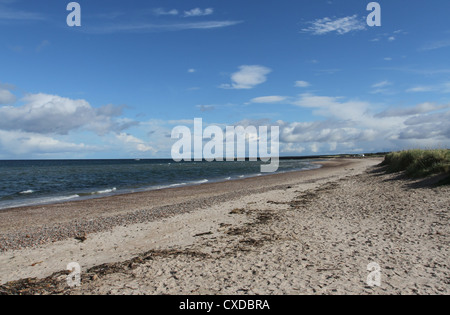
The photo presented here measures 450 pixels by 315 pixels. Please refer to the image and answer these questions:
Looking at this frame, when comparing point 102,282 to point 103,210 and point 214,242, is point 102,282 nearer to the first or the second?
point 214,242

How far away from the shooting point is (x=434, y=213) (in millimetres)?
10797

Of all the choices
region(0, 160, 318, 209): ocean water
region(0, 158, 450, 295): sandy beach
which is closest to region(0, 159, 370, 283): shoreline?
region(0, 158, 450, 295): sandy beach

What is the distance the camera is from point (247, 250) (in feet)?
27.0

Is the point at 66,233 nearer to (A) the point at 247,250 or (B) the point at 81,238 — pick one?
(B) the point at 81,238

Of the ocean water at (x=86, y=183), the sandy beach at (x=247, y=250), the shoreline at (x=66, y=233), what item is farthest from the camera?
the ocean water at (x=86, y=183)

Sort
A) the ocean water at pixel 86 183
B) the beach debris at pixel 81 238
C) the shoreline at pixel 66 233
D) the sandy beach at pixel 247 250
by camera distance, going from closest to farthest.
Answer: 1. the sandy beach at pixel 247 250
2. the shoreline at pixel 66 233
3. the beach debris at pixel 81 238
4. the ocean water at pixel 86 183

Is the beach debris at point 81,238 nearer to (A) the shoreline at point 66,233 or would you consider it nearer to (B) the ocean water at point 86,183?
(A) the shoreline at point 66,233

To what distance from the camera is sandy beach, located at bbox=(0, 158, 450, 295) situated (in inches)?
239

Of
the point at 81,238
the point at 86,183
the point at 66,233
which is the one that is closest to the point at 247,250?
the point at 81,238

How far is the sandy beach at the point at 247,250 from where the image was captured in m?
6.06

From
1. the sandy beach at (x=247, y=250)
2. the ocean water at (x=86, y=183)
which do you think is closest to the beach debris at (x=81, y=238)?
the sandy beach at (x=247, y=250)

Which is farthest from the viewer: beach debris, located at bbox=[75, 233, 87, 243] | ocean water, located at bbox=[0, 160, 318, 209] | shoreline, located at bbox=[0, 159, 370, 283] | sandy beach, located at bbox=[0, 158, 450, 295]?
ocean water, located at bbox=[0, 160, 318, 209]

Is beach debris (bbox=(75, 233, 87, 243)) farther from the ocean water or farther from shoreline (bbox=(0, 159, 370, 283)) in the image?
the ocean water

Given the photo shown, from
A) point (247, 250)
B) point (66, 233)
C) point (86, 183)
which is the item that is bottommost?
point (86, 183)
